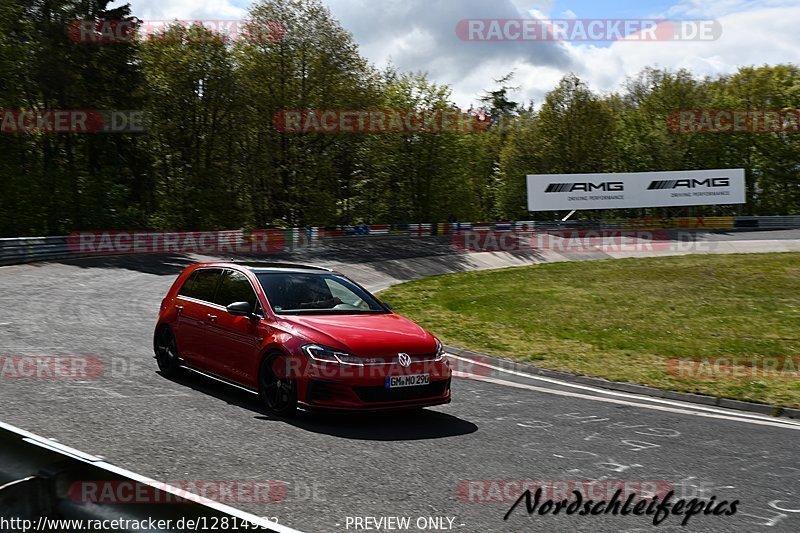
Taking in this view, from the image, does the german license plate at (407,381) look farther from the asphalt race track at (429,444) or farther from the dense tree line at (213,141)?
the dense tree line at (213,141)

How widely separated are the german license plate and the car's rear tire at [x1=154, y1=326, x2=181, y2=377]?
136 inches

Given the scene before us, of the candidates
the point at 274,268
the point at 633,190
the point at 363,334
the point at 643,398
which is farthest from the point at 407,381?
the point at 633,190

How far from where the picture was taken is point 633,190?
5738cm

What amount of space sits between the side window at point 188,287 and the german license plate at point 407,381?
3.55 metres

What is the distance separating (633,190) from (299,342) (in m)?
53.2

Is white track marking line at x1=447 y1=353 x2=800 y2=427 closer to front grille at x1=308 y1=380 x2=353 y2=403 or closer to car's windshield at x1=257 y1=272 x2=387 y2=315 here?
car's windshield at x1=257 y1=272 x2=387 y2=315

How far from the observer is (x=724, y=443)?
777 cm

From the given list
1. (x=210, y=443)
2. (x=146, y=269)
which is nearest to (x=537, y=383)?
(x=210, y=443)

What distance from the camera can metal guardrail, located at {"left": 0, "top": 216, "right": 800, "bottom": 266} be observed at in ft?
89.3

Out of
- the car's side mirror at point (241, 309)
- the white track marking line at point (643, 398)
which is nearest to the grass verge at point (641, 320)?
the white track marking line at point (643, 398)

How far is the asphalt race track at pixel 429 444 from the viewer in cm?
546

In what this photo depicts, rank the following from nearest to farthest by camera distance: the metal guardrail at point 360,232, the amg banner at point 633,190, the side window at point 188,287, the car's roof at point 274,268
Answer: the car's roof at point 274,268 → the side window at point 188,287 → the metal guardrail at point 360,232 → the amg banner at point 633,190

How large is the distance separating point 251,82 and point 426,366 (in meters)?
43.0

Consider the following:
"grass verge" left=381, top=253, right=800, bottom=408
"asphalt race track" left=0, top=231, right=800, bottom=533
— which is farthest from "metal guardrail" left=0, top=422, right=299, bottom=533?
"grass verge" left=381, top=253, right=800, bottom=408
